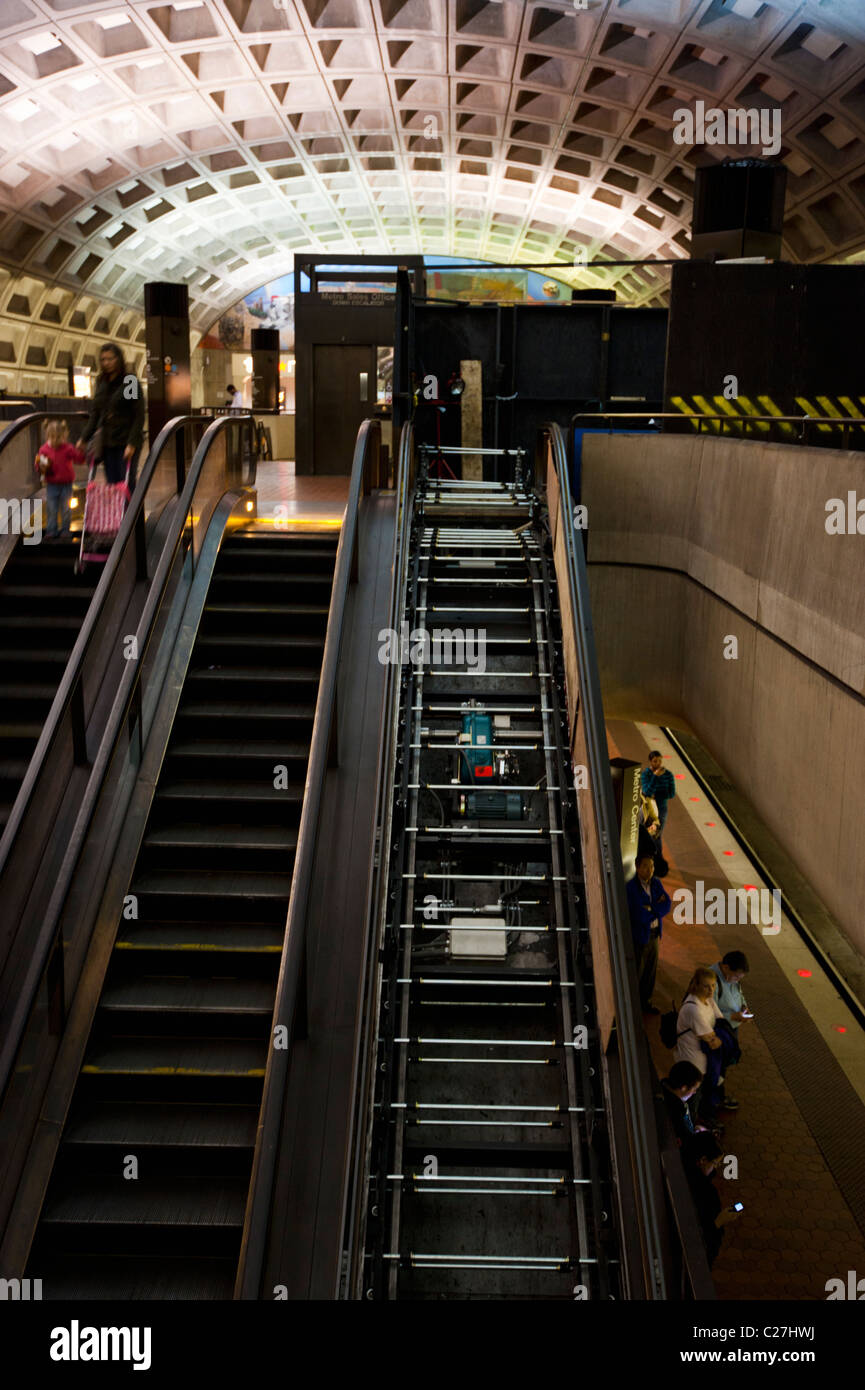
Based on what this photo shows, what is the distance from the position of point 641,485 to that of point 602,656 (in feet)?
6.28

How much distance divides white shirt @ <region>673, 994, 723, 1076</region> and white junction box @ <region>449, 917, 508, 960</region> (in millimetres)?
1434

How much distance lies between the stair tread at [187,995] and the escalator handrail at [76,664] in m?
0.88

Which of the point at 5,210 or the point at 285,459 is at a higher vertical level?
the point at 5,210

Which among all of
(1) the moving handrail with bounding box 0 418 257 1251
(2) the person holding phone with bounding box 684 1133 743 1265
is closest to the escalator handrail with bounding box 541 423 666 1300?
(2) the person holding phone with bounding box 684 1133 743 1265

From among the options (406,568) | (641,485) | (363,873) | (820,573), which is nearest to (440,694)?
(406,568)

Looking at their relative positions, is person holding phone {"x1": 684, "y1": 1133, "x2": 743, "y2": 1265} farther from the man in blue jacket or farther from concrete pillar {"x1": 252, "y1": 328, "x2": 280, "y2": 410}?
concrete pillar {"x1": 252, "y1": 328, "x2": 280, "y2": 410}

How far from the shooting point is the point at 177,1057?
18.0ft

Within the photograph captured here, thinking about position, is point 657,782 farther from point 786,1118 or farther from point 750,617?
point 786,1118

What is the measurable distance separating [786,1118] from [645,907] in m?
1.80

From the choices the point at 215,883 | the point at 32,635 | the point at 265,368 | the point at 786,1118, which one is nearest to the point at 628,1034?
the point at 215,883

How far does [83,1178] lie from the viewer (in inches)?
199

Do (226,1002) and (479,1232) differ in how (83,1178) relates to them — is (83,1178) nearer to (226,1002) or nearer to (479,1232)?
(226,1002)

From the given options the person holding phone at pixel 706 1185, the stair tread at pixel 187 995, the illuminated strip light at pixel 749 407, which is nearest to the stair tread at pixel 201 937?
the stair tread at pixel 187 995

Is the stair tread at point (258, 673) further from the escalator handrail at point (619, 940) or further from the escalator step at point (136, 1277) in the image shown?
the escalator step at point (136, 1277)
